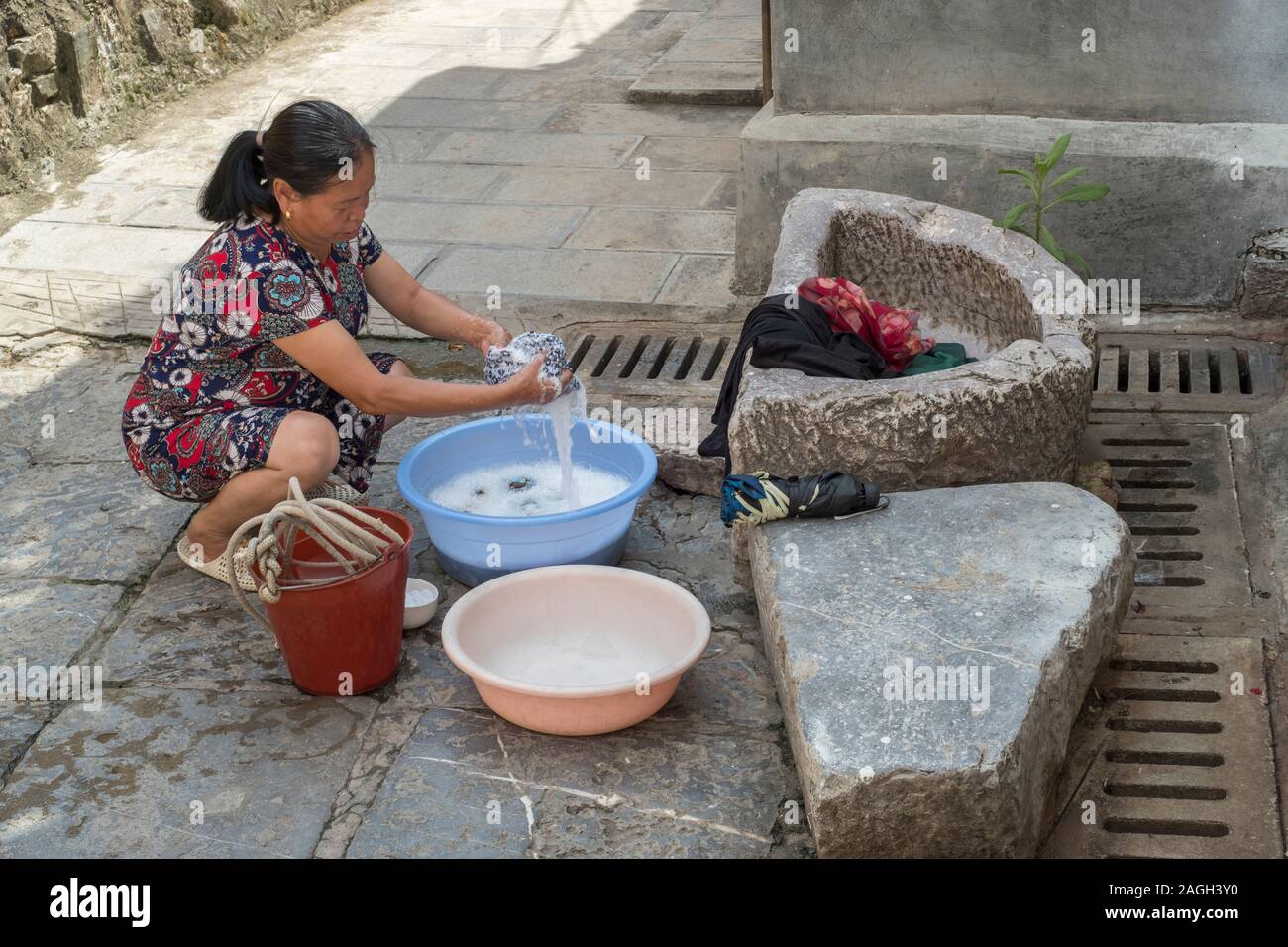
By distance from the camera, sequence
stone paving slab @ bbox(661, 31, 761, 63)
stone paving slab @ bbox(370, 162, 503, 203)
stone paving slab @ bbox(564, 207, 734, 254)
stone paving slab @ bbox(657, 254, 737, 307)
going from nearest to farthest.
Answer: stone paving slab @ bbox(657, 254, 737, 307) < stone paving slab @ bbox(564, 207, 734, 254) < stone paving slab @ bbox(370, 162, 503, 203) < stone paving slab @ bbox(661, 31, 761, 63)

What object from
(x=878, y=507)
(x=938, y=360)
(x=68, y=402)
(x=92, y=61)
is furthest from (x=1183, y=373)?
(x=92, y=61)

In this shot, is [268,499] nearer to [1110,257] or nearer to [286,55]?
[1110,257]

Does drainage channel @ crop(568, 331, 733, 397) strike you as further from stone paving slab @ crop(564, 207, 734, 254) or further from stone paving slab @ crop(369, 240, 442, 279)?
stone paving slab @ crop(369, 240, 442, 279)

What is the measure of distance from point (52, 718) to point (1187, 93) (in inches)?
158

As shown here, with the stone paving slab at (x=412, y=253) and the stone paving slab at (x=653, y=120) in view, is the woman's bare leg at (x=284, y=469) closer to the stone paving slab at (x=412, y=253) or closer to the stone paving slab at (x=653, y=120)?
the stone paving slab at (x=412, y=253)

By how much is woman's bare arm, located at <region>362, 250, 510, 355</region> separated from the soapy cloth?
202 millimetres

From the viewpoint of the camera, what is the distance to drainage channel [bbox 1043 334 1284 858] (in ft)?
9.45

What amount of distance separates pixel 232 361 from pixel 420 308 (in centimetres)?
60

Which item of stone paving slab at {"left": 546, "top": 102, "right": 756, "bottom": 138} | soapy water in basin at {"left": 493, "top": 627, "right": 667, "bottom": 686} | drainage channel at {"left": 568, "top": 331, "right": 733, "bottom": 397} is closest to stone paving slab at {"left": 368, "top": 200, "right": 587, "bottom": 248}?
drainage channel at {"left": 568, "top": 331, "right": 733, "bottom": 397}

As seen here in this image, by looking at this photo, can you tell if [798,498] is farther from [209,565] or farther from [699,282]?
[699,282]

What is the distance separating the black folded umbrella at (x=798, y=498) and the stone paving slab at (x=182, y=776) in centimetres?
98

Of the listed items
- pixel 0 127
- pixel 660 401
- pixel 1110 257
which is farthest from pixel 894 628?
pixel 0 127

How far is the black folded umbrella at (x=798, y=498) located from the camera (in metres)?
3.16

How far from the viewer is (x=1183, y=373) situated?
14.9 feet
